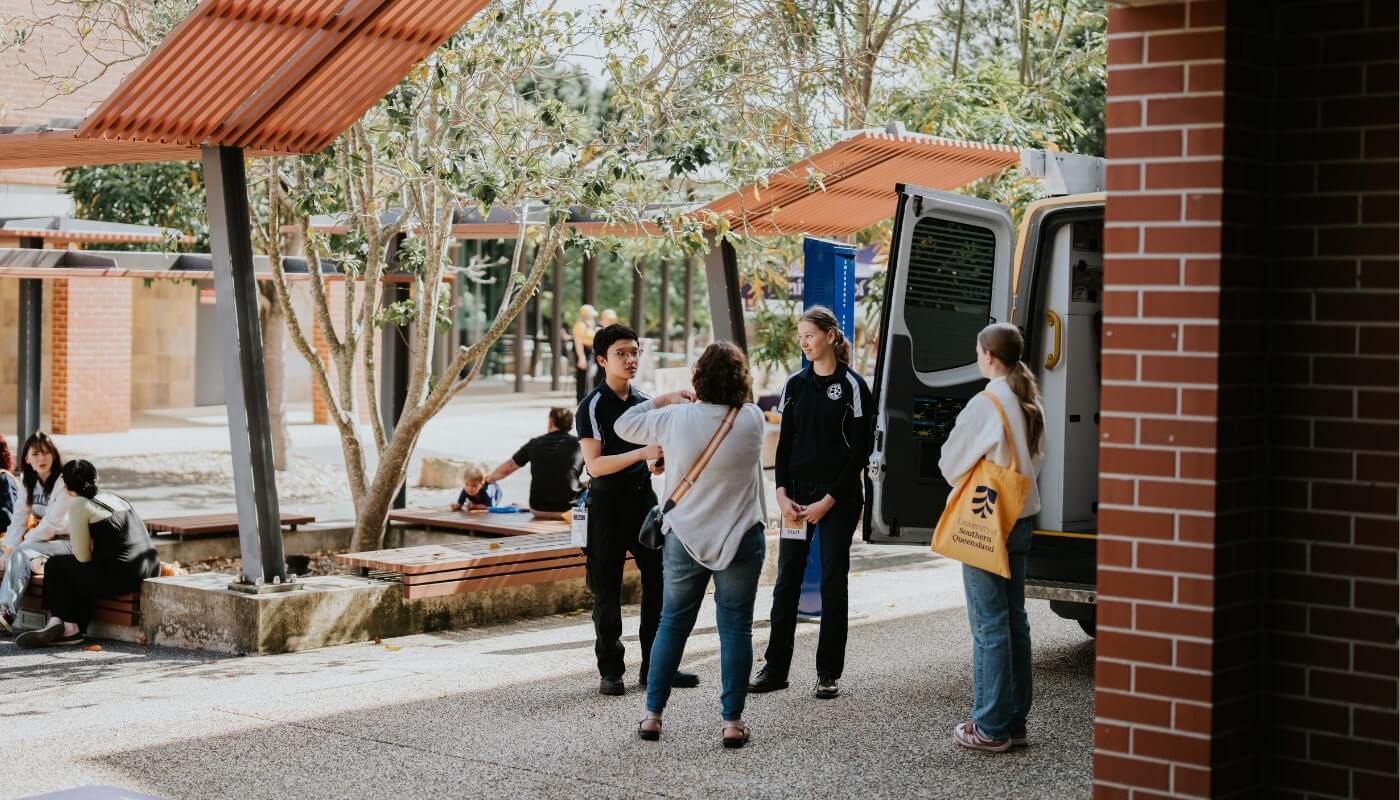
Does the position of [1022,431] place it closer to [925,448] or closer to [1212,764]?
[925,448]

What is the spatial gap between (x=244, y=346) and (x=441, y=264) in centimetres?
249

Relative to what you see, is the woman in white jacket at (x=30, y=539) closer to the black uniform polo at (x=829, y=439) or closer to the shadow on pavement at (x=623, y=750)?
the shadow on pavement at (x=623, y=750)

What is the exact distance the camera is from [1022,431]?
5902 millimetres

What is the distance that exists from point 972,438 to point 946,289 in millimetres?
1754

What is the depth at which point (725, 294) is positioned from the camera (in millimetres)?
9961

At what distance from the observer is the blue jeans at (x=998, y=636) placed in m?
5.94

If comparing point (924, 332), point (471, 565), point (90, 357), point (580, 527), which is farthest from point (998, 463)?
point (90, 357)

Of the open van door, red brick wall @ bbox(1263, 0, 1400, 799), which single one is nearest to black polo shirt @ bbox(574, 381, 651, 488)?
the open van door

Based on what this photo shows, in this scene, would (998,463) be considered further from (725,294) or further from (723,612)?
(725,294)

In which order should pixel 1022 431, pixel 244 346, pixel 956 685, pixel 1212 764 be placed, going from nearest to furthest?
1. pixel 1212 764
2. pixel 1022 431
3. pixel 956 685
4. pixel 244 346

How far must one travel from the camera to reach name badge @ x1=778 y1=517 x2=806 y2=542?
6922 millimetres

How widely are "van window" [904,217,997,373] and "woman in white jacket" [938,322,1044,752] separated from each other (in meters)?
1.49

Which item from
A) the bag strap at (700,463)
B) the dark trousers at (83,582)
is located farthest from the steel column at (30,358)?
the bag strap at (700,463)

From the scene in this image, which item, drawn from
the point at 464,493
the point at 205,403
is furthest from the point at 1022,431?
the point at 205,403
